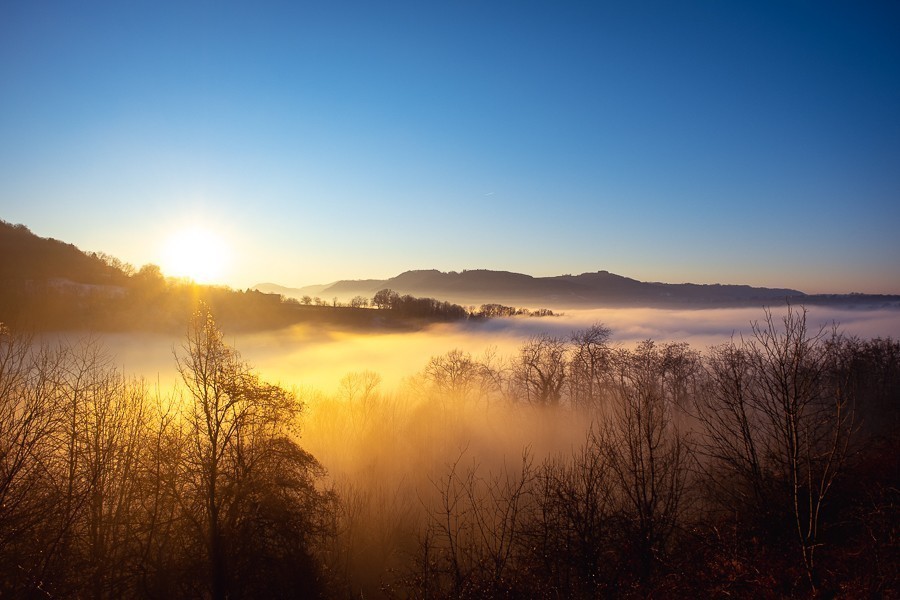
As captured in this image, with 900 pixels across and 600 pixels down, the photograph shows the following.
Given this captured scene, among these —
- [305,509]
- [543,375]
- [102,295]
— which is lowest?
[543,375]

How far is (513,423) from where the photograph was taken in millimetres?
57562

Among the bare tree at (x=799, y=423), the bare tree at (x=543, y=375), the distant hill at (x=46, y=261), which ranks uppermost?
the distant hill at (x=46, y=261)

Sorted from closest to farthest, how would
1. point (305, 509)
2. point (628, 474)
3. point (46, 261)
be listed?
1. point (305, 509)
2. point (628, 474)
3. point (46, 261)

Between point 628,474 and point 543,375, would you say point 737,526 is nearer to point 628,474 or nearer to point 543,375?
point 628,474

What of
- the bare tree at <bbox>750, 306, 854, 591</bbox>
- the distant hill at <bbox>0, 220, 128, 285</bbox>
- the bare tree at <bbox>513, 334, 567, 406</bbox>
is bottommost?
the bare tree at <bbox>513, 334, 567, 406</bbox>

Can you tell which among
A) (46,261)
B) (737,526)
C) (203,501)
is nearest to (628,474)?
(737,526)

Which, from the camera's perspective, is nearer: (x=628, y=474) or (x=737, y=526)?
(x=737, y=526)

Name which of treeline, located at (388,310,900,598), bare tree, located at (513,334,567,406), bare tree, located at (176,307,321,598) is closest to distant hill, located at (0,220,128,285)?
bare tree, located at (176,307,321,598)

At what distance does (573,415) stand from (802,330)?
Result: 49440 mm

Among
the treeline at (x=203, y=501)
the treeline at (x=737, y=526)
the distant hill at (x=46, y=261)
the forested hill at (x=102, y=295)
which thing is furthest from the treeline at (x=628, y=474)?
the distant hill at (x=46, y=261)

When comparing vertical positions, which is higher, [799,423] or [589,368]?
[799,423]

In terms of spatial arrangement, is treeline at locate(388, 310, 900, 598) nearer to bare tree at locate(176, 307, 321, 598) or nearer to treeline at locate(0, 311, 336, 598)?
treeline at locate(0, 311, 336, 598)

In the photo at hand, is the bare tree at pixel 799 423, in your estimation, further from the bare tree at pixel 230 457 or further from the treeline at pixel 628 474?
the bare tree at pixel 230 457

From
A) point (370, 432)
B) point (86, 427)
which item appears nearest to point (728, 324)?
point (370, 432)
